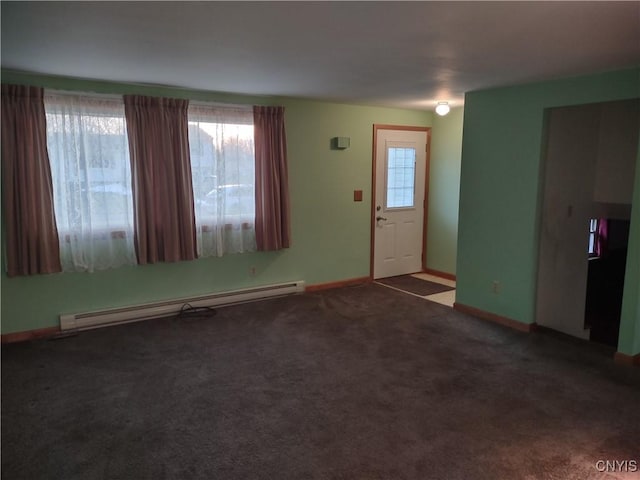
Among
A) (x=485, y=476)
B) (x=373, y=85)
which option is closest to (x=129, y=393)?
(x=485, y=476)

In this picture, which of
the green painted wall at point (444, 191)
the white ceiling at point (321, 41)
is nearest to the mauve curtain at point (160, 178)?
the white ceiling at point (321, 41)

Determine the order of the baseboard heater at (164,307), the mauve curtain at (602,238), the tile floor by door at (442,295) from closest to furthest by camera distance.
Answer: the baseboard heater at (164,307), the mauve curtain at (602,238), the tile floor by door at (442,295)

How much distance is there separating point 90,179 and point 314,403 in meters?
2.85

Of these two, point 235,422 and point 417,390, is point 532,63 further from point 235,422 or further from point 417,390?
point 235,422

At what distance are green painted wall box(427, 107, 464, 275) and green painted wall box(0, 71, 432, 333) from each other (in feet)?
1.18

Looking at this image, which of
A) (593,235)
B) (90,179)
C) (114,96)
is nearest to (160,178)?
(90,179)

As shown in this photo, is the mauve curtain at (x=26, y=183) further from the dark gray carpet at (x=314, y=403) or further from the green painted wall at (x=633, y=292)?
the green painted wall at (x=633, y=292)

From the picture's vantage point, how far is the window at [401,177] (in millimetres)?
6125

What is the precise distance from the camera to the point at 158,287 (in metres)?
4.68

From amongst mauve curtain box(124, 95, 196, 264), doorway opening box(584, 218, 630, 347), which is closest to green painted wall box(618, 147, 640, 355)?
doorway opening box(584, 218, 630, 347)

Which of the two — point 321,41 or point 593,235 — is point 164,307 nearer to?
point 321,41

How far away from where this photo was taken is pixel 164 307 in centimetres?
467

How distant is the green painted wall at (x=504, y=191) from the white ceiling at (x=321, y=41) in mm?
252

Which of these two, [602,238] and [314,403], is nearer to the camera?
[314,403]
